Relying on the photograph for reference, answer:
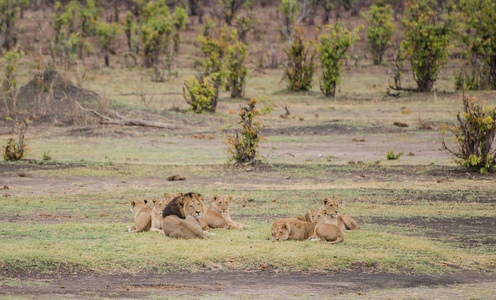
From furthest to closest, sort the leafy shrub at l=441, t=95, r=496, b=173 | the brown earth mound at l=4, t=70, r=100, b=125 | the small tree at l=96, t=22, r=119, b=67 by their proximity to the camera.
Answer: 1. the small tree at l=96, t=22, r=119, b=67
2. the brown earth mound at l=4, t=70, r=100, b=125
3. the leafy shrub at l=441, t=95, r=496, b=173

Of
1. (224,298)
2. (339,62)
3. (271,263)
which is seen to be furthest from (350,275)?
(339,62)

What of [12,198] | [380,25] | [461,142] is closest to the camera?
[12,198]

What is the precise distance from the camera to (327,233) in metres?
8.31

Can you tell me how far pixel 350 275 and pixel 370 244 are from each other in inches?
47.3

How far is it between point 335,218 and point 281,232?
0.75m

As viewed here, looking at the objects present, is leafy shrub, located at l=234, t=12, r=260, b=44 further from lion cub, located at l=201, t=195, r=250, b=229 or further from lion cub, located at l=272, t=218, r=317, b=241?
lion cub, located at l=272, t=218, r=317, b=241

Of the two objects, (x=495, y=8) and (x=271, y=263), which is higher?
(x=495, y=8)

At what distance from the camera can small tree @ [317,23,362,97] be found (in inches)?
1309

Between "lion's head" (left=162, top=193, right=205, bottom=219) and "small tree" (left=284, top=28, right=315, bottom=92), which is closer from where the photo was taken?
"lion's head" (left=162, top=193, right=205, bottom=219)

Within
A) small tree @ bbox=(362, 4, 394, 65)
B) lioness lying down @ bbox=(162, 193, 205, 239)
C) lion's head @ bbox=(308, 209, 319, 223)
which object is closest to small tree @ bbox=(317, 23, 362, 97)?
small tree @ bbox=(362, 4, 394, 65)

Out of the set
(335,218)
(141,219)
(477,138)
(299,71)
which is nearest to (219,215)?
(141,219)

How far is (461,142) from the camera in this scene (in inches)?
623

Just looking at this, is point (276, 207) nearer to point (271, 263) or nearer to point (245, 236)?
point (245, 236)

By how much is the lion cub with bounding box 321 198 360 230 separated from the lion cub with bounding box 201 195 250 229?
4.20 feet
